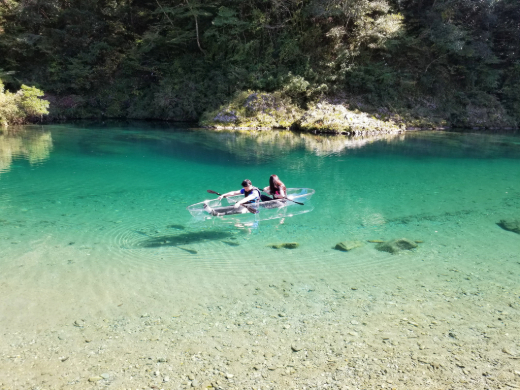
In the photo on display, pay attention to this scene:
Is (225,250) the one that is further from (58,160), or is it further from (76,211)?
(58,160)

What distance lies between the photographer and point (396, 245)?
8164mm

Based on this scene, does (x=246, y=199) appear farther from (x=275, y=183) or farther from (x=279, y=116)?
(x=279, y=116)

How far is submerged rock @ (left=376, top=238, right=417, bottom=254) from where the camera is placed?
7.95m

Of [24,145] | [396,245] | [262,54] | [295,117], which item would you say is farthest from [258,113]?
[396,245]

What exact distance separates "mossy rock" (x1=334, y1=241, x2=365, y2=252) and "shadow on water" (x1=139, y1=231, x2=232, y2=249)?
244cm

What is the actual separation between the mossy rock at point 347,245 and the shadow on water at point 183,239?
2.44m

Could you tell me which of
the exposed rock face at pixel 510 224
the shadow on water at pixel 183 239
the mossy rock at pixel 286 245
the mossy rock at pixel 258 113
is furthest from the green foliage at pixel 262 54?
the mossy rock at pixel 286 245

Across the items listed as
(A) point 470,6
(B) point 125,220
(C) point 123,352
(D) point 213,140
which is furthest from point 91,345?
(A) point 470,6

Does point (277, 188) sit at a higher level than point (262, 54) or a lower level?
lower

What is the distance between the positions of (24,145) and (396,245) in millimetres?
19293

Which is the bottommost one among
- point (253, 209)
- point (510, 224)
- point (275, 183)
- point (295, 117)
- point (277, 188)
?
point (510, 224)

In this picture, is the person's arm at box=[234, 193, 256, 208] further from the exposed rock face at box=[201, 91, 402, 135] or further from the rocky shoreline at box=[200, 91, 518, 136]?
the exposed rock face at box=[201, 91, 402, 135]

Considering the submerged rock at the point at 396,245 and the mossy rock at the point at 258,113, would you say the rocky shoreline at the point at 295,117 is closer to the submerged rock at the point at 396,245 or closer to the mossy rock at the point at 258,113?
the mossy rock at the point at 258,113

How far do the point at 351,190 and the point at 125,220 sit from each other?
7289 millimetres
